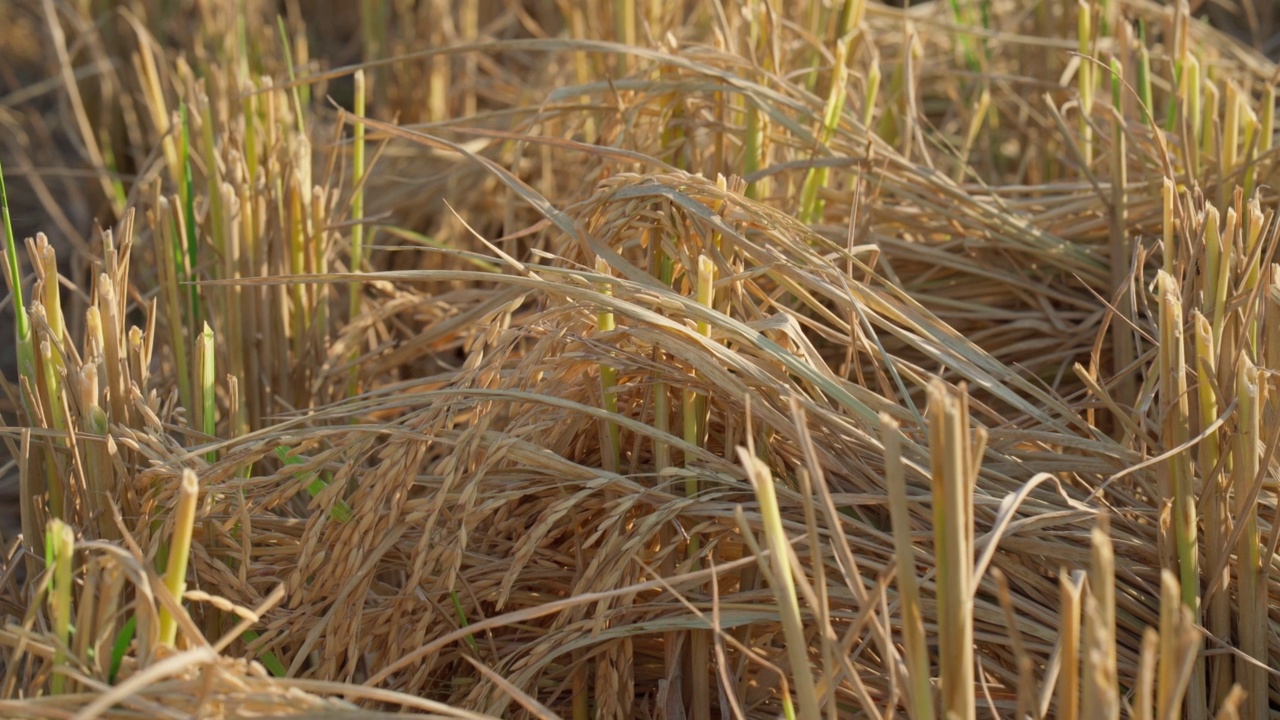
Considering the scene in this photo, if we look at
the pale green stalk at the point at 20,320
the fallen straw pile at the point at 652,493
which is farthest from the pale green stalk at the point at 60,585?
the pale green stalk at the point at 20,320

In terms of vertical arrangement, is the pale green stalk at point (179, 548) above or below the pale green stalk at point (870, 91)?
below

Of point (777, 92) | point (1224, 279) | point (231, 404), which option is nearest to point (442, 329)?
point (231, 404)

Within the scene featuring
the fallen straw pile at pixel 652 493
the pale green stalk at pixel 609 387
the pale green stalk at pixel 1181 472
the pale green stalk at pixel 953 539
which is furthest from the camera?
the pale green stalk at pixel 609 387

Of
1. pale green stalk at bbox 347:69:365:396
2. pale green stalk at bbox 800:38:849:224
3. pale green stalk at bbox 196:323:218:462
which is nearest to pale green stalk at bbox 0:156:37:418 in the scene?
pale green stalk at bbox 196:323:218:462

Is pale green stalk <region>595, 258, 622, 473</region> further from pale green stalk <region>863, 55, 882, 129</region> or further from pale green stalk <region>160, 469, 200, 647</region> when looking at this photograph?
pale green stalk <region>863, 55, 882, 129</region>

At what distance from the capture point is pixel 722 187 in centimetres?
91

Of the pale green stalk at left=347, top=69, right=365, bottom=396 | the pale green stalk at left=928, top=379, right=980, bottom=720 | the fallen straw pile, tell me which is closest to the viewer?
the pale green stalk at left=928, top=379, right=980, bottom=720

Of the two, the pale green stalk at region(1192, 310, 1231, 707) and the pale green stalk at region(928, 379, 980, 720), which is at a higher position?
the pale green stalk at region(928, 379, 980, 720)

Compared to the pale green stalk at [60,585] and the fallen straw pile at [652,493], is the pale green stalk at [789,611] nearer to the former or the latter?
the fallen straw pile at [652,493]

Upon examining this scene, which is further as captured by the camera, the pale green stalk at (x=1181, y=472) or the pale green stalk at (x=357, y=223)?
the pale green stalk at (x=357, y=223)

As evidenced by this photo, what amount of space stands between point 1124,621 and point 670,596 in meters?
0.33

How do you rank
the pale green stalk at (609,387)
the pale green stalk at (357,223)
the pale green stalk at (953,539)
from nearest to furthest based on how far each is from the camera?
the pale green stalk at (953,539) → the pale green stalk at (609,387) → the pale green stalk at (357,223)

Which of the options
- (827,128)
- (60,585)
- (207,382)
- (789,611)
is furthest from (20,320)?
(827,128)

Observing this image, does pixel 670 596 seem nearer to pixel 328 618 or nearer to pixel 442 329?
pixel 328 618
